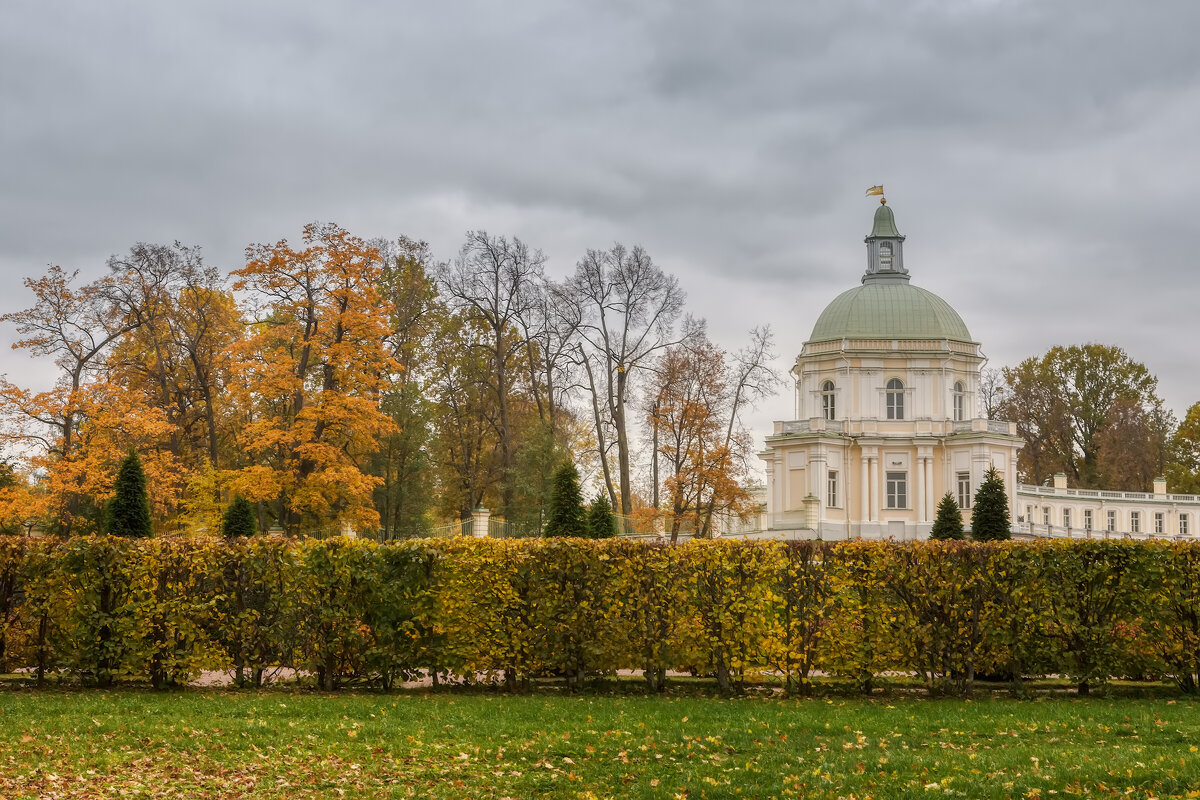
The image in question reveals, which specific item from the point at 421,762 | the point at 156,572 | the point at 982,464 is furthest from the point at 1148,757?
the point at 982,464

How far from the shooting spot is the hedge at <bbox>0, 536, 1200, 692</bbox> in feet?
46.6

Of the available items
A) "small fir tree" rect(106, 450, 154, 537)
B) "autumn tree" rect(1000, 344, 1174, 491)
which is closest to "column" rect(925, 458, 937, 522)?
"autumn tree" rect(1000, 344, 1174, 491)

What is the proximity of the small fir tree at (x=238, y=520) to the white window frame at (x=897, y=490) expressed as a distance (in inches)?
1317

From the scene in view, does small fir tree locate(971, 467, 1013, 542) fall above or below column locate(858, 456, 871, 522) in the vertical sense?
below

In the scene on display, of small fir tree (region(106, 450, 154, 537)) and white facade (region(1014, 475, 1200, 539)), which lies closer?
small fir tree (region(106, 450, 154, 537))

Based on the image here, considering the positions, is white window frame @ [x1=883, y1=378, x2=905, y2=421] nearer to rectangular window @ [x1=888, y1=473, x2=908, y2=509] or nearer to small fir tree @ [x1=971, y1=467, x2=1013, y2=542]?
rectangular window @ [x1=888, y1=473, x2=908, y2=509]

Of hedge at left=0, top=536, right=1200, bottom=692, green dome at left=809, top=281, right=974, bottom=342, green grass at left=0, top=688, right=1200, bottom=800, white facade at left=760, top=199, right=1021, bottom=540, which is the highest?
green dome at left=809, top=281, right=974, bottom=342

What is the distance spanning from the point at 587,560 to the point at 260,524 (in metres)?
20.5

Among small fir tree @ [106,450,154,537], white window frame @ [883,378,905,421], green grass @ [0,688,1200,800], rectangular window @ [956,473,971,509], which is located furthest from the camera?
white window frame @ [883,378,905,421]

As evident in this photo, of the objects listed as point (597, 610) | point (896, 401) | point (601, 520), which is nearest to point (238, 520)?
point (601, 520)

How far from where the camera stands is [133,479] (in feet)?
88.9

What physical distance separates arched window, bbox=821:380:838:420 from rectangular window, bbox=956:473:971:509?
6.49 meters

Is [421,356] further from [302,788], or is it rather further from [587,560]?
[302,788]

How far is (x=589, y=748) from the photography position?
33.5 feet
